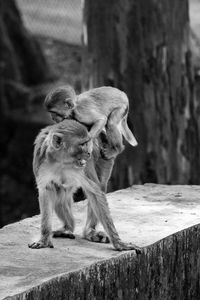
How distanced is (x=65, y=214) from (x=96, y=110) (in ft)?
3.22

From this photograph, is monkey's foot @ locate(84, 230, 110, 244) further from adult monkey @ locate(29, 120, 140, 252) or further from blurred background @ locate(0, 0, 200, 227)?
blurred background @ locate(0, 0, 200, 227)

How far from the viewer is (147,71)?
1249 cm

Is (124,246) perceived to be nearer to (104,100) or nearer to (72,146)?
(72,146)

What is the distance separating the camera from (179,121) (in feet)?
41.8

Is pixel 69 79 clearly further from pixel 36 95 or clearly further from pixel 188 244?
pixel 188 244

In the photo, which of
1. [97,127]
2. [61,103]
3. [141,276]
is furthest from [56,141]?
[141,276]

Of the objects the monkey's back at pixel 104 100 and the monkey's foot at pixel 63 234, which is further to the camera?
the monkey's back at pixel 104 100

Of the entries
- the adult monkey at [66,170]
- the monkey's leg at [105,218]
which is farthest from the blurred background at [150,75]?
the monkey's leg at [105,218]

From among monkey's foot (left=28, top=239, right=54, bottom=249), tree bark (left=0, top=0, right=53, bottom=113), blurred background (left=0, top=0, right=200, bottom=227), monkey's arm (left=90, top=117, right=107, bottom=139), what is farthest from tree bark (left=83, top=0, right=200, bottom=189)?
tree bark (left=0, top=0, right=53, bottom=113)

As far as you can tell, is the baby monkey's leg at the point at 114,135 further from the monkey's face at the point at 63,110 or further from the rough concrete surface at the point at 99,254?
the rough concrete surface at the point at 99,254

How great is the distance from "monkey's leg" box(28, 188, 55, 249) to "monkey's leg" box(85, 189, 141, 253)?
338mm

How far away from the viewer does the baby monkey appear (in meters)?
8.13

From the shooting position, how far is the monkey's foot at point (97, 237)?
26.1ft

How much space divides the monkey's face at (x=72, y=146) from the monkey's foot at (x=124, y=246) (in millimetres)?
700
